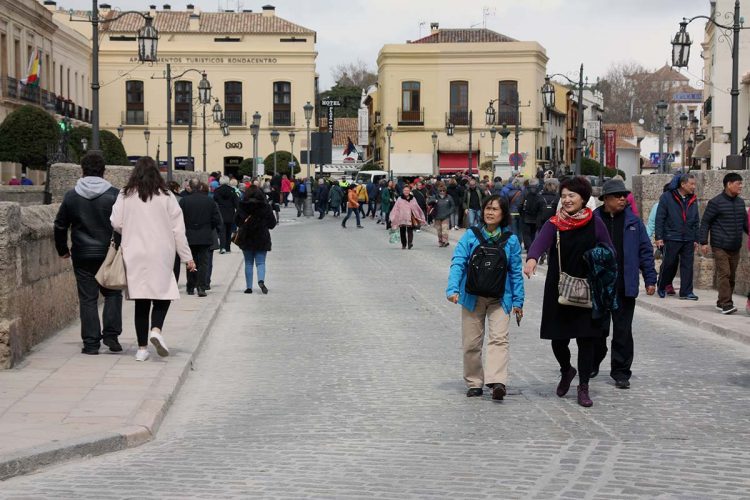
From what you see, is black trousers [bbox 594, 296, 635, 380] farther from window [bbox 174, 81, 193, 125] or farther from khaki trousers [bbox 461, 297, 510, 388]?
window [bbox 174, 81, 193, 125]

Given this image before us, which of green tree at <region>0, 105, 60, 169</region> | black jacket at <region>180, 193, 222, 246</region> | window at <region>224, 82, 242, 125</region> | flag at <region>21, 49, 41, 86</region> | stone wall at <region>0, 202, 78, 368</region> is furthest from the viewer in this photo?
window at <region>224, 82, 242, 125</region>

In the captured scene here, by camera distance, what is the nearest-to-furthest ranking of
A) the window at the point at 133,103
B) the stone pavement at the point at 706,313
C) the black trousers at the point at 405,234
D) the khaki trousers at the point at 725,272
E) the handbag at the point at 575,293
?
1. the handbag at the point at 575,293
2. the stone pavement at the point at 706,313
3. the khaki trousers at the point at 725,272
4. the black trousers at the point at 405,234
5. the window at the point at 133,103

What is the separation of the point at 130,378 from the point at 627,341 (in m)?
3.81

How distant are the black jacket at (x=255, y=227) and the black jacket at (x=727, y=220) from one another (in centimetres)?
617

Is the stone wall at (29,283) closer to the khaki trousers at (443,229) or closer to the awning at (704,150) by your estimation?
the khaki trousers at (443,229)

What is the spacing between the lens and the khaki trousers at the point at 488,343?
923cm

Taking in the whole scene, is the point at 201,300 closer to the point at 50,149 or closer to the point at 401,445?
the point at 401,445

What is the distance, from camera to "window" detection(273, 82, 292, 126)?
81.0m

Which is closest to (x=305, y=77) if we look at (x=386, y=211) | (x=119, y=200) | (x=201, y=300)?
(x=386, y=211)

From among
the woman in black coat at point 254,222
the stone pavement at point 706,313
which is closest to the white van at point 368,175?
the woman in black coat at point 254,222

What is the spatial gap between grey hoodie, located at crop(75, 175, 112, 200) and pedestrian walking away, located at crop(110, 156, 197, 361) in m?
0.38

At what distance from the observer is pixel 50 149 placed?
41062mm

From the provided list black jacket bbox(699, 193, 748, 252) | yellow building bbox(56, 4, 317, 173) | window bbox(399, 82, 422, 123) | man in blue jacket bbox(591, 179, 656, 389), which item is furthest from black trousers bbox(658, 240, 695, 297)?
yellow building bbox(56, 4, 317, 173)

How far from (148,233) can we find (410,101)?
6648 cm
